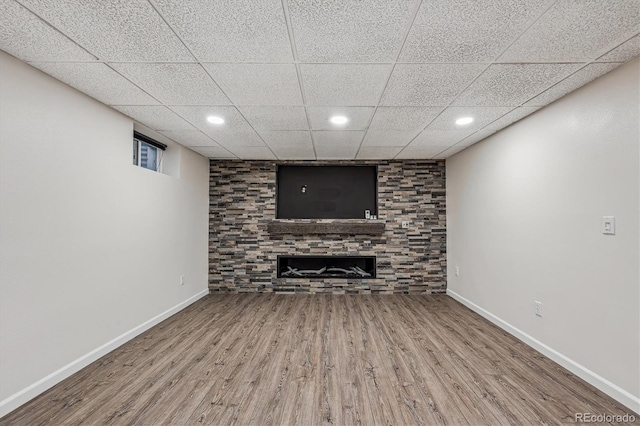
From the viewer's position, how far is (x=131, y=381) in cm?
230

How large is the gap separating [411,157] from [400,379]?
350 centimetres

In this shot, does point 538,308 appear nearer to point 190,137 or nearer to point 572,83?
point 572,83

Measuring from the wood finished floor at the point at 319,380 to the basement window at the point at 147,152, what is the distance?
1980mm

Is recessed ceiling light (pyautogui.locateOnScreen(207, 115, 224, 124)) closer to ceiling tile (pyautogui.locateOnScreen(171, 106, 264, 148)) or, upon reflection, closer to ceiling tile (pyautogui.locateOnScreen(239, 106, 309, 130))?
ceiling tile (pyautogui.locateOnScreen(171, 106, 264, 148))

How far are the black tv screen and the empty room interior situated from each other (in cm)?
125

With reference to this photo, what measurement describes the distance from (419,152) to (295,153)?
1.89 m

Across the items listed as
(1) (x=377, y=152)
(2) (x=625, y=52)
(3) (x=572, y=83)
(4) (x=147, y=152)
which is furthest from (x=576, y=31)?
(4) (x=147, y=152)

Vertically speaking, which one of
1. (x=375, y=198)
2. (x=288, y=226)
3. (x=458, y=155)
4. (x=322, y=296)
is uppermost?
(x=458, y=155)

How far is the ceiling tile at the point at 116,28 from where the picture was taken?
1467 millimetres

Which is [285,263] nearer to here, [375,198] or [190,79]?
[375,198]

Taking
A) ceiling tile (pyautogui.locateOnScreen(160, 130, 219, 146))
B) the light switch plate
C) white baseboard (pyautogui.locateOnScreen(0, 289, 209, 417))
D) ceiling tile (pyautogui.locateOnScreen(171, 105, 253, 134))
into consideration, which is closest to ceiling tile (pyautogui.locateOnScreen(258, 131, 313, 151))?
ceiling tile (pyautogui.locateOnScreen(171, 105, 253, 134))

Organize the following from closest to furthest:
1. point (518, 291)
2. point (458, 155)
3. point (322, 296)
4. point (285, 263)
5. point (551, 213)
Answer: point (551, 213), point (518, 291), point (458, 155), point (322, 296), point (285, 263)

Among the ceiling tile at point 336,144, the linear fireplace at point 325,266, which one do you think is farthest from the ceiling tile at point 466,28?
the linear fireplace at point 325,266

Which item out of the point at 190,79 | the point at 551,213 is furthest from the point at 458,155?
the point at 190,79
